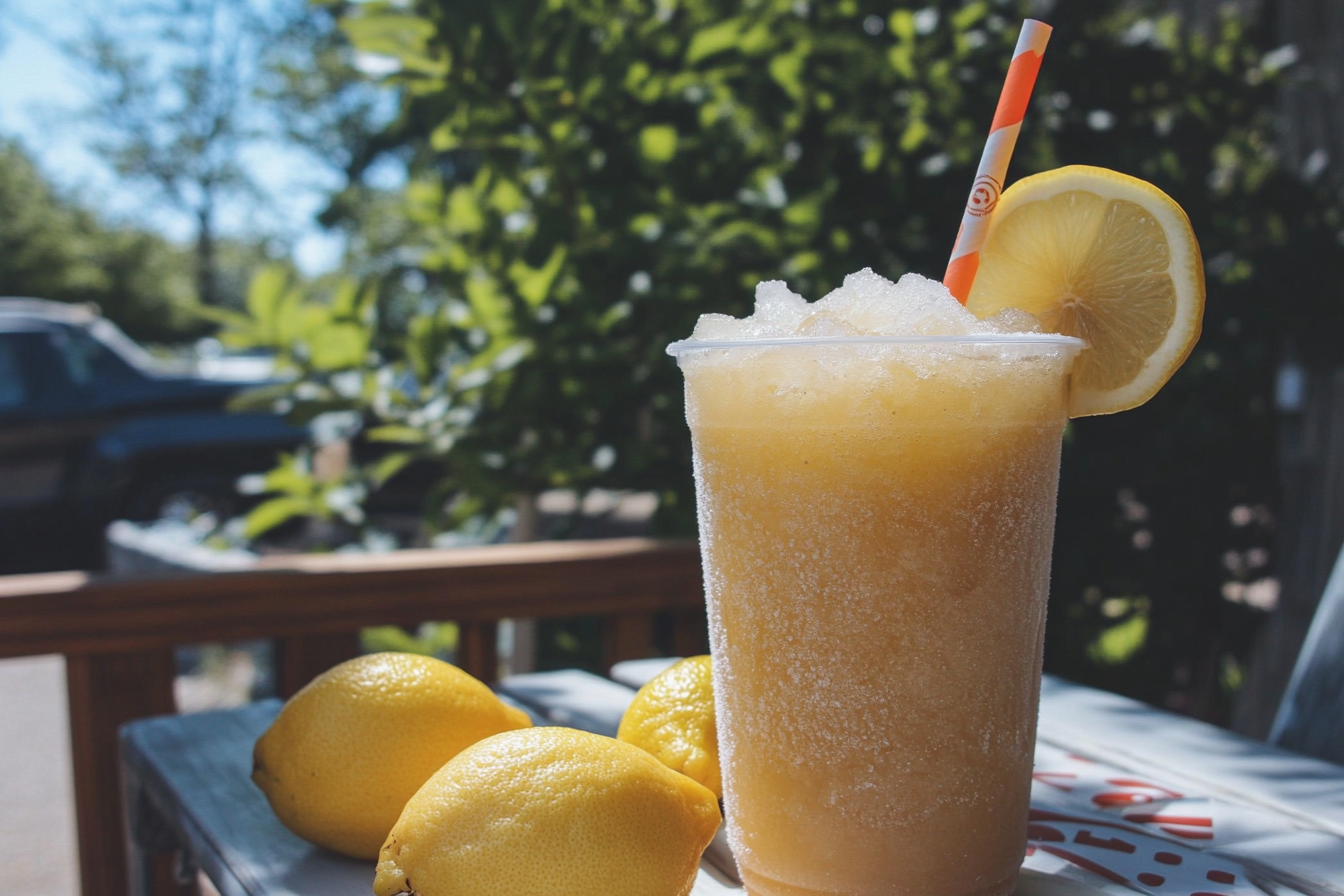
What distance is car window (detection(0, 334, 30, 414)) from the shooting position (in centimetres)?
670

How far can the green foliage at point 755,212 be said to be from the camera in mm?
2156

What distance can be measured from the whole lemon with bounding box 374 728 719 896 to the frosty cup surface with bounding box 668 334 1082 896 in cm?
11

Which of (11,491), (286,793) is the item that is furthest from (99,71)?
(286,793)

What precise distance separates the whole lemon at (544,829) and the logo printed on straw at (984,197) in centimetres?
50

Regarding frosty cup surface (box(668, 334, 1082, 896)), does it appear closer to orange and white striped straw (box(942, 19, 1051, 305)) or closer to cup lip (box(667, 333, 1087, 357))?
cup lip (box(667, 333, 1087, 357))

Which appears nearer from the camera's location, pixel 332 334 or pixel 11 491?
pixel 332 334

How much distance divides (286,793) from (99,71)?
80.6ft

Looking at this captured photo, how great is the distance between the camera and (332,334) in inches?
88.4

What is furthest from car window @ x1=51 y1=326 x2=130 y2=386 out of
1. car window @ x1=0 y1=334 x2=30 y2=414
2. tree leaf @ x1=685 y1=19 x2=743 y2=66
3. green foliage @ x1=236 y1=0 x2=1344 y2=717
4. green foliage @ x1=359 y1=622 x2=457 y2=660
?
tree leaf @ x1=685 y1=19 x2=743 y2=66

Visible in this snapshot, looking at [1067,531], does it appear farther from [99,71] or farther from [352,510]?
[99,71]

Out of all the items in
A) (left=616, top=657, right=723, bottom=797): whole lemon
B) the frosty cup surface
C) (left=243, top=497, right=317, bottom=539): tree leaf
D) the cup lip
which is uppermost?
the cup lip

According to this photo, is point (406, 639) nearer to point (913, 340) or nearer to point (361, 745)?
point (361, 745)

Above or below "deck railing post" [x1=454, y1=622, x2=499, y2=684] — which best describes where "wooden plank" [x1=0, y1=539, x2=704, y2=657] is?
above

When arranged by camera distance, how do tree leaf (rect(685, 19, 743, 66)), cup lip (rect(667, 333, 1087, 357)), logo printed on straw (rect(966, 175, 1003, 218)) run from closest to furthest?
cup lip (rect(667, 333, 1087, 357)) < logo printed on straw (rect(966, 175, 1003, 218)) < tree leaf (rect(685, 19, 743, 66))
